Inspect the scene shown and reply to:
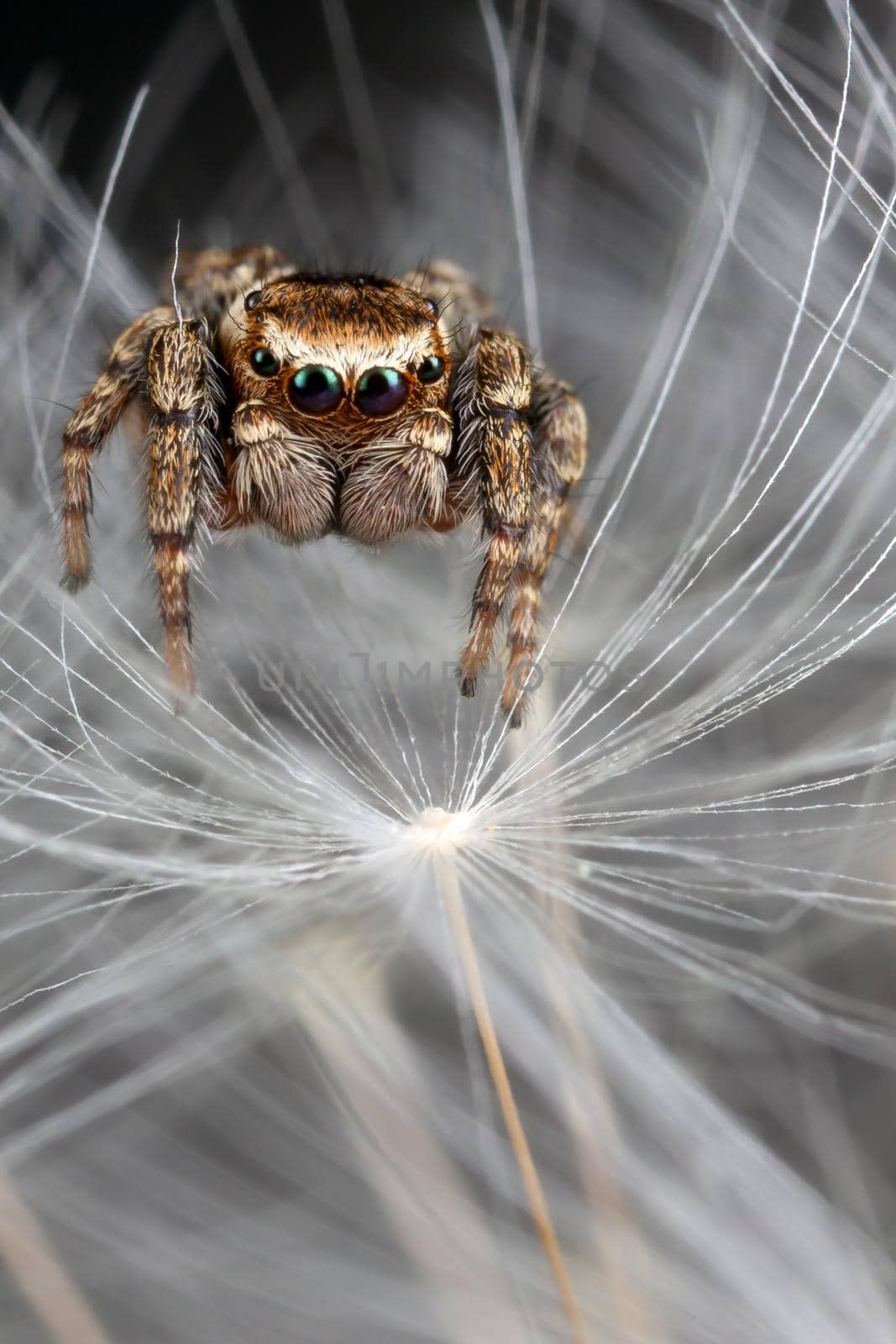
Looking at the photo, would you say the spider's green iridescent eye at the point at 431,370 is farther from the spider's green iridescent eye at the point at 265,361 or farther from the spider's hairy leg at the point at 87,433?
the spider's hairy leg at the point at 87,433

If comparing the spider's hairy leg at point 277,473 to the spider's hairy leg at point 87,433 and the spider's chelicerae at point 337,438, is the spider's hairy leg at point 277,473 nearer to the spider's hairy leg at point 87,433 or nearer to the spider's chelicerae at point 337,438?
the spider's chelicerae at point 337,438

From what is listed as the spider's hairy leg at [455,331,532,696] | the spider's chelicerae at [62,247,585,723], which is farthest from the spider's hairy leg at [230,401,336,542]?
the spider's hairy leg at [455,331,532,696]

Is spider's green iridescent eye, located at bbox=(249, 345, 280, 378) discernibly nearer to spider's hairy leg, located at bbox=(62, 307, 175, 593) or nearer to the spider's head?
the spider's head

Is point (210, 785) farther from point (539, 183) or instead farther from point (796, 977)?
point (539, 183)

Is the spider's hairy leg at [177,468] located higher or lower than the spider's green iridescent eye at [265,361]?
lower

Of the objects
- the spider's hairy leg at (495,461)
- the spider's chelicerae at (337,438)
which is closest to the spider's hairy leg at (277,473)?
the spider's chelicerae at (337,438)

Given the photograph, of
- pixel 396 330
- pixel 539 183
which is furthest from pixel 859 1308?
pixel 539 183
